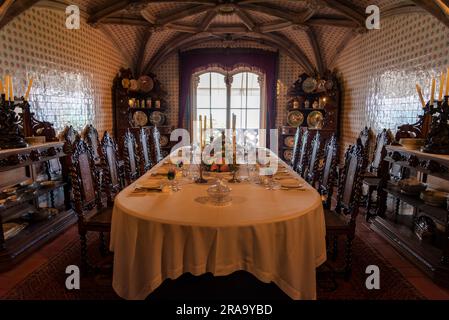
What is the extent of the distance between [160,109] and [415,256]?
6.63 metres

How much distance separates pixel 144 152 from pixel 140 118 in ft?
11.7

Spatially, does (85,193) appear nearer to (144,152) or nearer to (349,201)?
(144,152)

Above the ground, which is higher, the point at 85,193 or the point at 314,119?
the point at 314,119

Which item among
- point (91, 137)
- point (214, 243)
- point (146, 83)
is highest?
point (146, 83)

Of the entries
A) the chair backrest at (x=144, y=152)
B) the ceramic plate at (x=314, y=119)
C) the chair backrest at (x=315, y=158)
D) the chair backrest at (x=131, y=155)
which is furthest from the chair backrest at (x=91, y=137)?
the ceramic plate at (x=314, y=119)

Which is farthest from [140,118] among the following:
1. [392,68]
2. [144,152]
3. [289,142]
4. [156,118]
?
[392,68]

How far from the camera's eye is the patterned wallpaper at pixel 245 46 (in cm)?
809

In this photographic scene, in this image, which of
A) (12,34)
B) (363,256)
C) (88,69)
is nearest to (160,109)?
(88,69)

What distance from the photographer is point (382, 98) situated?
16.8ft

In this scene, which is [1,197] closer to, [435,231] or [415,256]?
[415,256]

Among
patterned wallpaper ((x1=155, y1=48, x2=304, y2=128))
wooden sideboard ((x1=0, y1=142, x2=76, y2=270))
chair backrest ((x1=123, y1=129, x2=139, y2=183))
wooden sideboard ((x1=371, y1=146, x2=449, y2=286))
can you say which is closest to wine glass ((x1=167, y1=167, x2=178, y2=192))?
chair backrest ((x1=123, y1=129, x2=139, y2=183))

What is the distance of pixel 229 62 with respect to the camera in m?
8.11

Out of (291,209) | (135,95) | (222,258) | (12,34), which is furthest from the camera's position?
(135,95)

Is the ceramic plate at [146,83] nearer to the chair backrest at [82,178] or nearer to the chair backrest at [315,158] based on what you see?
the chair backrest at [315,158]
